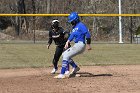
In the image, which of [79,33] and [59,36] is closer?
[79,33]

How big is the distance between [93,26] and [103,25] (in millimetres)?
1200

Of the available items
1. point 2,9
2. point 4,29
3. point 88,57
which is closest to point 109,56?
point 88,57

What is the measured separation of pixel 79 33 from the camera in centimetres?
1083

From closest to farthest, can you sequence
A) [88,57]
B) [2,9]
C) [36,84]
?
[36,84] < [88,57] < [2,9]

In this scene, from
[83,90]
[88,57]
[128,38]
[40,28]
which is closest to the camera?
[83,90]

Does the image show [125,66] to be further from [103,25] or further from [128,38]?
[103,25]

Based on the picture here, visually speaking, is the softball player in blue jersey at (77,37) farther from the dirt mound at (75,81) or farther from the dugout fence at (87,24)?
the dugout fence at (87,24)

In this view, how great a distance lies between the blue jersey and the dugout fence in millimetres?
17074

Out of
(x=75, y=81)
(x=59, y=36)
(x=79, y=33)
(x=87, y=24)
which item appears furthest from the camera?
(x=87, y=24)

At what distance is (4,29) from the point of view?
111 ft

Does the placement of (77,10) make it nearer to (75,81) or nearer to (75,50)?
(75,50)

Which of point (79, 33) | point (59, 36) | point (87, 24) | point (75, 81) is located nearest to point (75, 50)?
point (79, 33)

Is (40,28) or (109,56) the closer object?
(109,56)

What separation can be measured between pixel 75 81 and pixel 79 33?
1302mm
